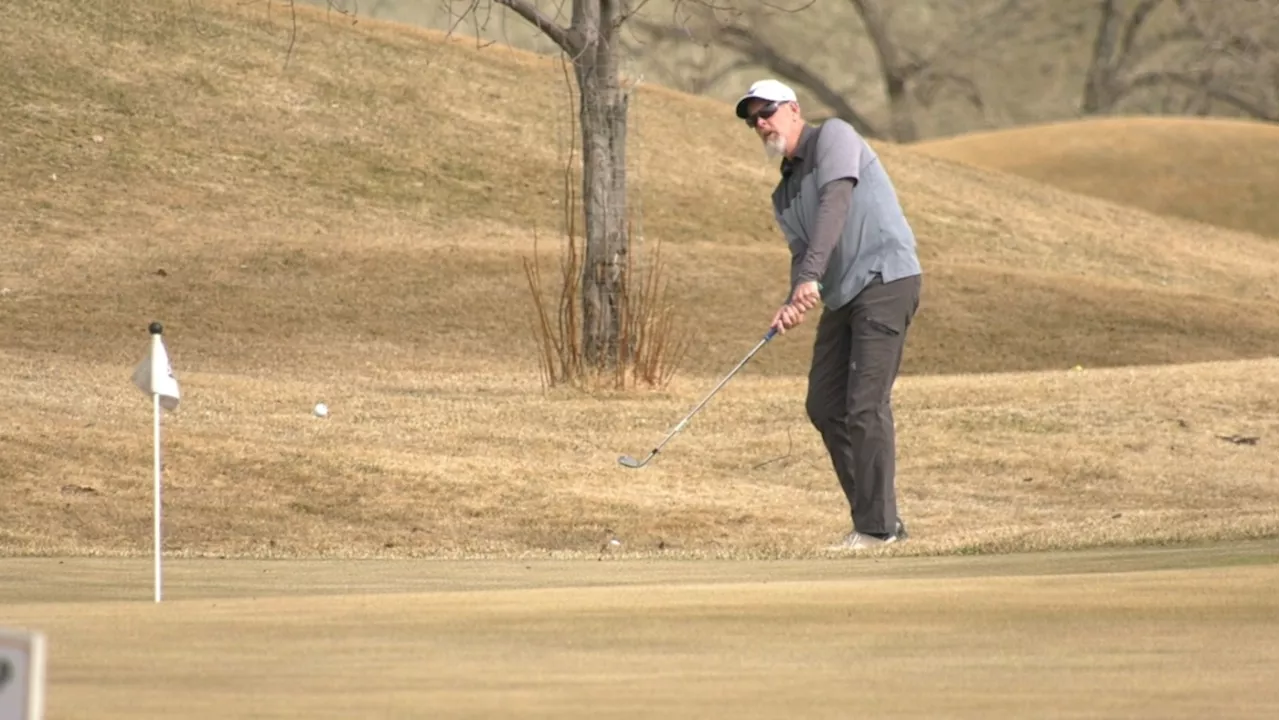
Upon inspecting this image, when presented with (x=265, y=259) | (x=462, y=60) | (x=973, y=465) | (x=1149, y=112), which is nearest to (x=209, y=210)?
(x=265, y=259)

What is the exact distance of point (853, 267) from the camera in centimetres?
1072

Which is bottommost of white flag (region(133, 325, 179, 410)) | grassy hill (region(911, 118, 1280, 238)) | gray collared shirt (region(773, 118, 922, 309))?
white flag (region(133, 325, 179, 410))

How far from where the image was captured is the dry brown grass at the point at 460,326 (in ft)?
45.7

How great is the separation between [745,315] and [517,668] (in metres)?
22.6

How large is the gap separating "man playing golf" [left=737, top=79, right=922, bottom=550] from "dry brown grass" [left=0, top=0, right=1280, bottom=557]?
419 millimetres

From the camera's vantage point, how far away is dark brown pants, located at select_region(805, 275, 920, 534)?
10.7 metres

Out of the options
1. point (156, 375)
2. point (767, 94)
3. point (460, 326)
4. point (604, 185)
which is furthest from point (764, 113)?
point (460, 326)

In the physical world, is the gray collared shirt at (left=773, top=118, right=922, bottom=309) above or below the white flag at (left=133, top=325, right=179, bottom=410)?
above

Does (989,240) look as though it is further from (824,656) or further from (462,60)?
(824,656)

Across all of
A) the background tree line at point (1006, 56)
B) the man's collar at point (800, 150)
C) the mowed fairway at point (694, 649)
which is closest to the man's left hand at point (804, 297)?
the man's collar at point (800, 150)

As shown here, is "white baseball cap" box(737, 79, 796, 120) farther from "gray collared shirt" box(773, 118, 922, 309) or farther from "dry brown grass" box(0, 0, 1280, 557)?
"dry brown grass" box(0, 0, 1280, 557)

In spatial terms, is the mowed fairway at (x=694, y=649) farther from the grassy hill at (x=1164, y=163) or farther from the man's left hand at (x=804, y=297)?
the grassy hill at (x=1164, y=163)

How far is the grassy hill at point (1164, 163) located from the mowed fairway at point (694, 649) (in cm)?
4035

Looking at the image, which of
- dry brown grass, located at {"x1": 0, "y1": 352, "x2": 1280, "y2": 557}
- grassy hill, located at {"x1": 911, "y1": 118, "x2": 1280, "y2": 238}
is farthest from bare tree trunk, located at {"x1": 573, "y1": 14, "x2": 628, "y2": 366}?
grassy hill, located at {"x1": 911, "y1": 118, "x2": 1280, "y2": 238}
